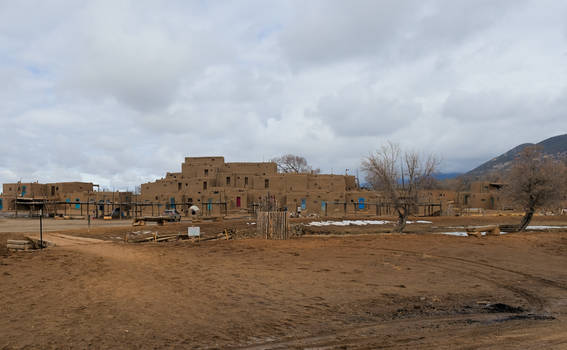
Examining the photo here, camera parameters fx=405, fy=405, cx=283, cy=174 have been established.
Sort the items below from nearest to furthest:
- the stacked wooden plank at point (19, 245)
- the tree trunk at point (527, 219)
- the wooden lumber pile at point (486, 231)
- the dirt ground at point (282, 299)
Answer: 1. the dirt ground at point (282, 299)
2. the stacked wooden plank at point (19, 245)
3. the wooden lumber pile at point (486, 231)
4. the tree trunk at point (527, 219)

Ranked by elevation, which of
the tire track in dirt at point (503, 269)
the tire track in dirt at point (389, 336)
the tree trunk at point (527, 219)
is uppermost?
the tree trunk at point (527, 219)

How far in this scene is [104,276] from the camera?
421 inches

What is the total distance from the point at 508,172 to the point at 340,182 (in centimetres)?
2634

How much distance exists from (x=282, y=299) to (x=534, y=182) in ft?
72.4

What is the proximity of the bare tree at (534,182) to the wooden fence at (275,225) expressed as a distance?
14469 mm

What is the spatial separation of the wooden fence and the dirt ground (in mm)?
5958

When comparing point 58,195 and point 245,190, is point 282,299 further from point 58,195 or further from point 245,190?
point 58,195

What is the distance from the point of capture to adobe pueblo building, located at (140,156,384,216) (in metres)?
47.6

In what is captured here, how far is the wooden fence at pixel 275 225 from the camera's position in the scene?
22.2m

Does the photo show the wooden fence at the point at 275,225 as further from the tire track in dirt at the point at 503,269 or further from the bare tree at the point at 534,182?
the bare tree at the point at 534,182

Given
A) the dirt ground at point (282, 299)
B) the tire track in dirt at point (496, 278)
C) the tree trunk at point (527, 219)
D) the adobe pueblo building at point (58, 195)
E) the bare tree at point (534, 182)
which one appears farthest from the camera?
the adobe pueblo building at point (58, 195)

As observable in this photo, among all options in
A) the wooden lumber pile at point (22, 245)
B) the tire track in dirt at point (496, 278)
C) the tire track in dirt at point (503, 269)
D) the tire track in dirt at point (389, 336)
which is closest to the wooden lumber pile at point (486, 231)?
the tire track in dirt at point (503, 269)

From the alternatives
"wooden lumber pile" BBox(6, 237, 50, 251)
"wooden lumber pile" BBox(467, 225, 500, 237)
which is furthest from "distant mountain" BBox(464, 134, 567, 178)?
"wooden lumber pile" BBox(6, 237, 50, 251)

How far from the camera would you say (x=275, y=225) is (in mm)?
22234
